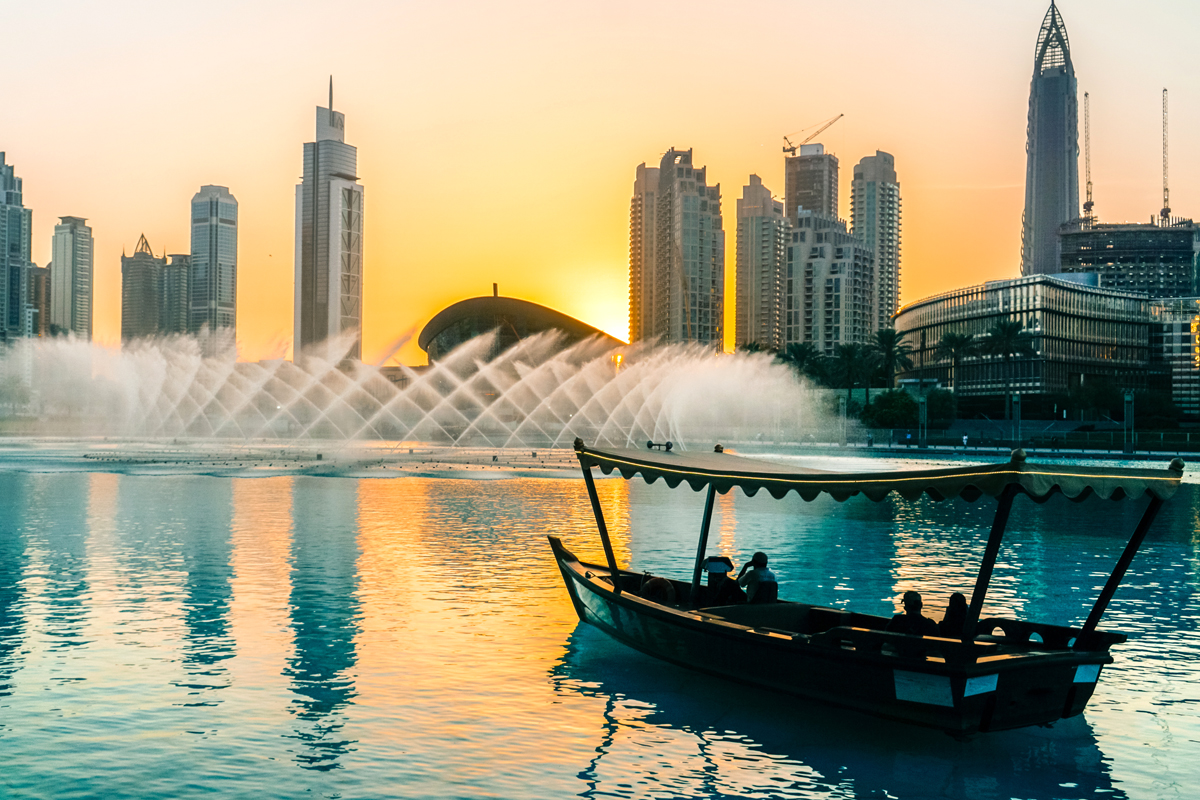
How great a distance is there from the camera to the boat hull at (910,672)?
39.8ft

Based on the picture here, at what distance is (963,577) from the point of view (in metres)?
27.0

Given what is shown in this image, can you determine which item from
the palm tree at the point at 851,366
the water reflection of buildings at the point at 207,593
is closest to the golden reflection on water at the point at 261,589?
the water reflection of buildings at the point at 207,593

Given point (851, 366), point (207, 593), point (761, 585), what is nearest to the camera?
point (761, 585)

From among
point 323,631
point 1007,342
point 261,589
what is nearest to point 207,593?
point 261,589

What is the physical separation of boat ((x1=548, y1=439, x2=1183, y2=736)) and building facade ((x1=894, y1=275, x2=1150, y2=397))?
485 feet

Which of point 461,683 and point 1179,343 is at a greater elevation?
point 1179,343

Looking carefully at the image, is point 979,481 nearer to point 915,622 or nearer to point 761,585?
point 915,622

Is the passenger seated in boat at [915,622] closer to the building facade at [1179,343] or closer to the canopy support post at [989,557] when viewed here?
the canopy support post at [989,557]

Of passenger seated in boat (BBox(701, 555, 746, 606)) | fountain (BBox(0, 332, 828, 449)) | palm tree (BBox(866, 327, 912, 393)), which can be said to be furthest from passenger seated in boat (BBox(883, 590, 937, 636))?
palm tree (BBox(866, 327, 912, 393))

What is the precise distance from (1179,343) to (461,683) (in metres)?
184

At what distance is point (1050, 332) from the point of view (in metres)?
161

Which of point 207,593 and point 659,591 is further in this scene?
point 207,593

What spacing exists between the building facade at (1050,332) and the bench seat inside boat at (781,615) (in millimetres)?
146601

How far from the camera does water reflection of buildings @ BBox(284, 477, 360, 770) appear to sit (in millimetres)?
13055
